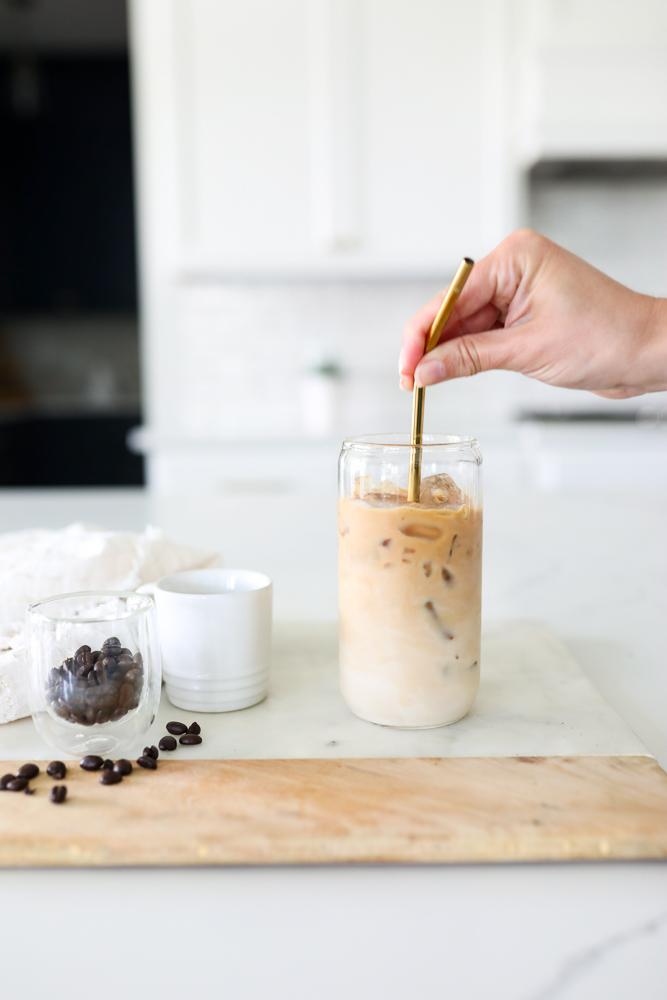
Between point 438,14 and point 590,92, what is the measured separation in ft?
1.95

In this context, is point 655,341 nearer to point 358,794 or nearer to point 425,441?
point 425,441

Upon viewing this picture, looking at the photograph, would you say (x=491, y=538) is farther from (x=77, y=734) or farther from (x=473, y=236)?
(x=473, y=236)

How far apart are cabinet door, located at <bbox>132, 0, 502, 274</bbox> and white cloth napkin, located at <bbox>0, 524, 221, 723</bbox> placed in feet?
7.54

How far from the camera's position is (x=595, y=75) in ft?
9.19

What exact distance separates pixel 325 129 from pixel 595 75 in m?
0.93

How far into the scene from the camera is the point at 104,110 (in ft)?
13.2

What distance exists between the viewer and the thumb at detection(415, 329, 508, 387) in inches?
28.6

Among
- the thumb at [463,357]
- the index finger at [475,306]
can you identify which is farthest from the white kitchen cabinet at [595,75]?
the thumb at [463,357]

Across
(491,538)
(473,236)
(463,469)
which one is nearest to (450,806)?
(463,469)

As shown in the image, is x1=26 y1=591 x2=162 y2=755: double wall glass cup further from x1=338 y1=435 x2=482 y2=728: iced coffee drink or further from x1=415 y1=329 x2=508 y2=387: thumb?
x1=415 y1=329 x2=508 y2=387: thumb

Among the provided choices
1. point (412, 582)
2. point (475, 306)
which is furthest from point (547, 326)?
point (412, 582)

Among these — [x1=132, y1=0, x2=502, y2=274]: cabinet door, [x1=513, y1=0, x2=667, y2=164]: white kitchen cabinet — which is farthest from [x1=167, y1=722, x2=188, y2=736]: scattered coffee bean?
[x1=513, y1=0, x2=667, y2=164]: white kitchen cabinet

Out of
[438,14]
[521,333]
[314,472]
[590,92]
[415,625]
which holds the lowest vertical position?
[314,472]

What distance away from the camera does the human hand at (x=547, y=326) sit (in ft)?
2.55
